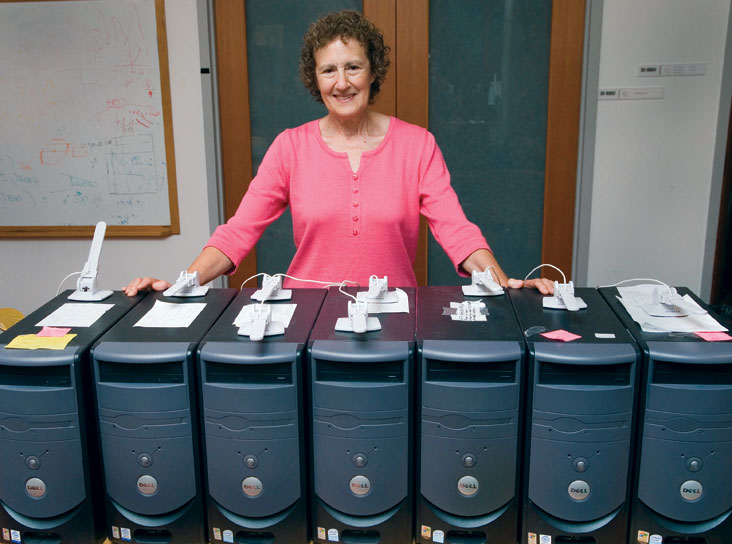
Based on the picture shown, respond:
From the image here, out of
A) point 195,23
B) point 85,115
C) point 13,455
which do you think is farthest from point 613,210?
point 13,455

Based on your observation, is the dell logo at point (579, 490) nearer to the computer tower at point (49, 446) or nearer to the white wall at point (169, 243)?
the computer tower at point (49, 446)

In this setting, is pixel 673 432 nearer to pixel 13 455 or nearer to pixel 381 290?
pixel 381 290

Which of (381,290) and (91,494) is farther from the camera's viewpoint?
(381,290)

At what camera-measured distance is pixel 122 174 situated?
307 centimetres

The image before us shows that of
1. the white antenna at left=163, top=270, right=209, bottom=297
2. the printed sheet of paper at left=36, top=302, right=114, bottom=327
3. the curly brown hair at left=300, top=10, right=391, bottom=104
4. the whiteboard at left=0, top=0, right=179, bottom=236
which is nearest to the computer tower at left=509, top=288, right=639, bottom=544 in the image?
the white antenna at left=163, top=270, right=209, bottom=297

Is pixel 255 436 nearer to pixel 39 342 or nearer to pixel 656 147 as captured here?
pixel 39 342

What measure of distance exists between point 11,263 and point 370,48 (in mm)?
2255

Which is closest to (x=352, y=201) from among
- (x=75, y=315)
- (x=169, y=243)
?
(x=75, y=315)

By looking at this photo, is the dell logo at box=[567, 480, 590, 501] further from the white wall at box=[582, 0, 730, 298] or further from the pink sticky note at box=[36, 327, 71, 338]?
the white wall at box=[582, 0, 730, 298]

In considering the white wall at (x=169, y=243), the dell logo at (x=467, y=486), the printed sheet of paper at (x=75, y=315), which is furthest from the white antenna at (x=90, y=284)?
the white wall at (x=169, y=243)

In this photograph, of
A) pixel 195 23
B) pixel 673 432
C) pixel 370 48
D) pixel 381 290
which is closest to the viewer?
pixel 673 432

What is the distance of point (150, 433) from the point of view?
1088 mm

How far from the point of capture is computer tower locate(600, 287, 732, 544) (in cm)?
103

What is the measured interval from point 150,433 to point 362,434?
12.9 inches
